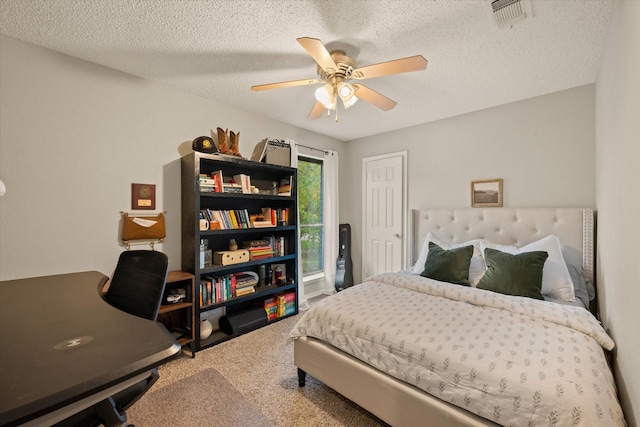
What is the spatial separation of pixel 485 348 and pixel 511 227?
1868 mm

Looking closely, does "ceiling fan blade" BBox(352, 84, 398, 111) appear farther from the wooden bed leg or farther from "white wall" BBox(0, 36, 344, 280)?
the wooden bed leg

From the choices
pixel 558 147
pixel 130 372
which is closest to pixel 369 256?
pixel 558 147

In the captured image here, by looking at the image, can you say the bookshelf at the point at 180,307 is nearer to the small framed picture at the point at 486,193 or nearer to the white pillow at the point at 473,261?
the white pillow at the point at 473,261

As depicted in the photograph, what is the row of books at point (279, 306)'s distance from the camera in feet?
10.4

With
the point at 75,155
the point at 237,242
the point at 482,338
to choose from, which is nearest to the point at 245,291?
the point at 237,242

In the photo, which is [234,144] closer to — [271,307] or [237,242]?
[237,242]

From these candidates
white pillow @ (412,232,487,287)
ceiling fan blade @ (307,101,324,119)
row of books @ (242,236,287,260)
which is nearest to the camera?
ceiling fan blade @ (307,101,324,119)

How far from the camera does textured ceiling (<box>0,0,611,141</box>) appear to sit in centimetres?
158

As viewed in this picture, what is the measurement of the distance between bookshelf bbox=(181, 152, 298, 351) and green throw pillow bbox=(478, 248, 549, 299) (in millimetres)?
2060

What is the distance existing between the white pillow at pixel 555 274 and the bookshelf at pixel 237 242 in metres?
2.42

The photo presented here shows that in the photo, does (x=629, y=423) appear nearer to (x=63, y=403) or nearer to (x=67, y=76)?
(x=63, y=403)

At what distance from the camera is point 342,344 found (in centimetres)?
173

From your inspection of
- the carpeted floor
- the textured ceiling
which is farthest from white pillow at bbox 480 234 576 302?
the carpeted floor

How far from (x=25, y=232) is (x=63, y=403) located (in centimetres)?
202
